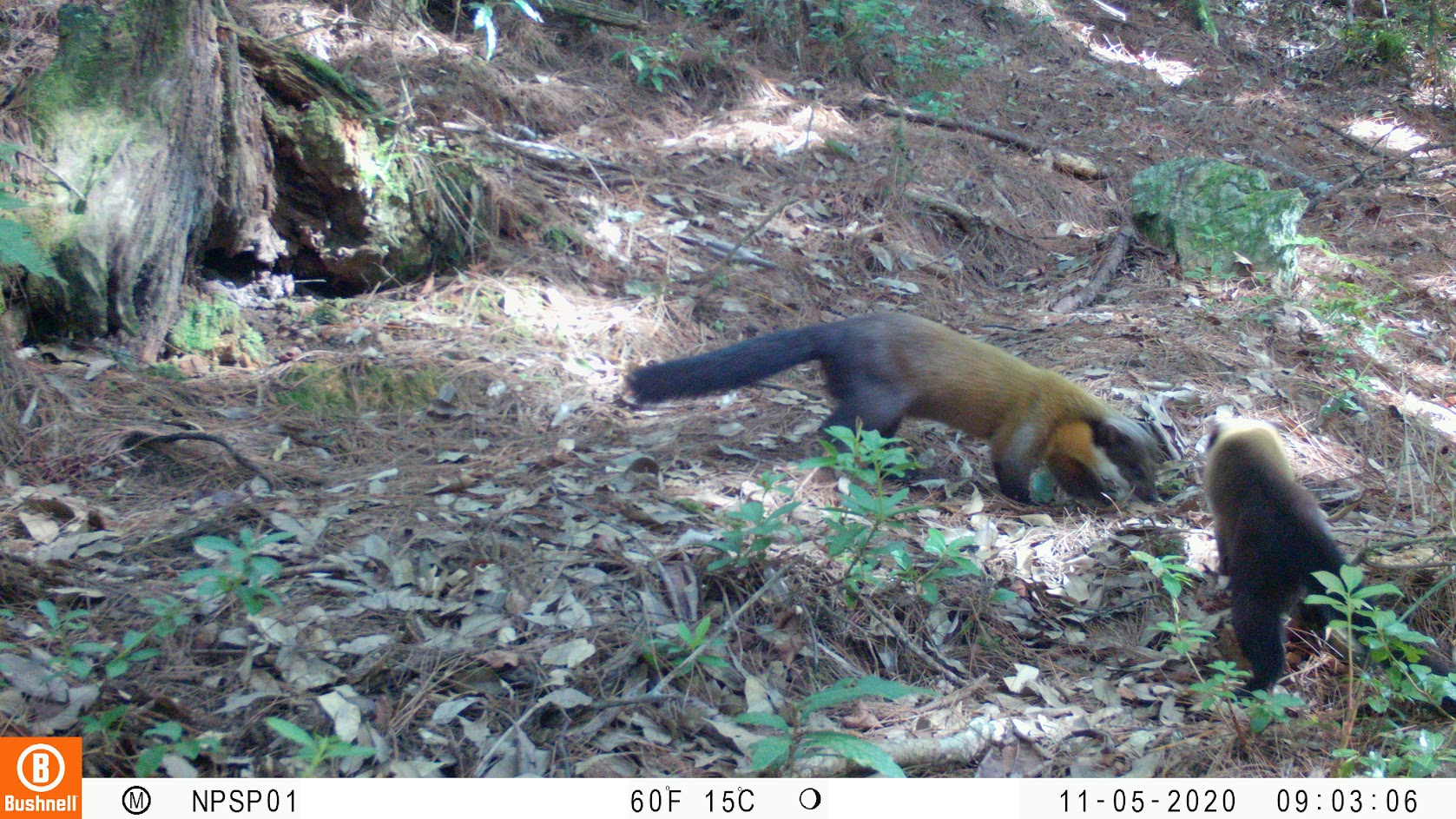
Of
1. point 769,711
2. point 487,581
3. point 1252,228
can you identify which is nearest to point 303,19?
point 487,581

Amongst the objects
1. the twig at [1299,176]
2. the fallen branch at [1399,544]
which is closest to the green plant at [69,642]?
the fallen branch at [1399,544]

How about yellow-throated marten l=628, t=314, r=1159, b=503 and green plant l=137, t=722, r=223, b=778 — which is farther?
yellow-throated marten l=628, t=314, r=1159, b=503

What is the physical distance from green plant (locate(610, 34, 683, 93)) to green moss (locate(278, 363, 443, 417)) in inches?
177

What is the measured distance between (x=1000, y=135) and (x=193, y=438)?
7.79 m

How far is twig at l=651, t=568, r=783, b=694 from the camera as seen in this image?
9.77 feet

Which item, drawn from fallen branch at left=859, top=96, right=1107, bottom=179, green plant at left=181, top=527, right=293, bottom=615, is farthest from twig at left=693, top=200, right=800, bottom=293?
green plant at left=181, top=527, right=293, bottom=615

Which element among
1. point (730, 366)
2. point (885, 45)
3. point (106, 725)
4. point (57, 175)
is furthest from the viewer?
point (885, 45)

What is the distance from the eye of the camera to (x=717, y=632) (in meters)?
3.13

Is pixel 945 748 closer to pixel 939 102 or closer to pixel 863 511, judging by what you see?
pixel 863 511

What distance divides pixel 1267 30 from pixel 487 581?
51.6 feet

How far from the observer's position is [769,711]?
2986 mm

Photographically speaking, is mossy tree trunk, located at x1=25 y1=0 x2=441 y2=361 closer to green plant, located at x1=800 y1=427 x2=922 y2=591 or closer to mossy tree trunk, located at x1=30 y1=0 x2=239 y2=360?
mossy tree trunk, located at x1=30 y1=0 x2=239 y2=360

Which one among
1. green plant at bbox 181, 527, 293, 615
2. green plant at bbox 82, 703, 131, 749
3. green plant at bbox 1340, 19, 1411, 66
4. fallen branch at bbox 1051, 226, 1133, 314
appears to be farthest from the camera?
green plant at bbox 1340, 19, 1411, 66

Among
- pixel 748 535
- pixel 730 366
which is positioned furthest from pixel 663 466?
pixel 748 535
